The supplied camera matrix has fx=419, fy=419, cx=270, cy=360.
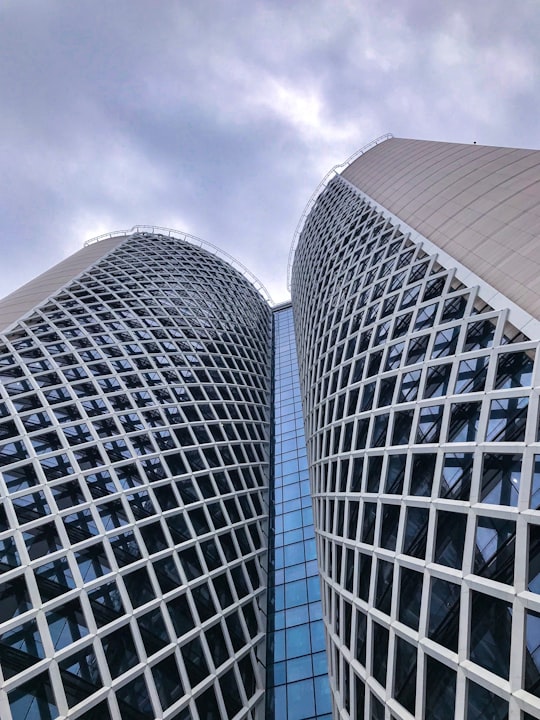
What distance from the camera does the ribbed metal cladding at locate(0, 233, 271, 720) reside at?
18.4 metres

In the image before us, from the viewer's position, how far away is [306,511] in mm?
34750

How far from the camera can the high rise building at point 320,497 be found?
1451 cm

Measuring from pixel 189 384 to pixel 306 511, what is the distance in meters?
15.4

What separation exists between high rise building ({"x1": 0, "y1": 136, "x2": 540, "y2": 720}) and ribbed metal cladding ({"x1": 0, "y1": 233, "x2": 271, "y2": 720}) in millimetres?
124

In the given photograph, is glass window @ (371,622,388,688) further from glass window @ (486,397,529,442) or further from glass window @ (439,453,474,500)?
glass window @ (486,397,529,442)

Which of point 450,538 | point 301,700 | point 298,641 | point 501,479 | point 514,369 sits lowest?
point 301,700

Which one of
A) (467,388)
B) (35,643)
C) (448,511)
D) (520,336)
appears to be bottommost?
(35,643)

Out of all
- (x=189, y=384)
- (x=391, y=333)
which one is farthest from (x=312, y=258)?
(x=391, y=333)

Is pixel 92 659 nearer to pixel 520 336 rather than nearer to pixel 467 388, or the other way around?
pixel 467 388

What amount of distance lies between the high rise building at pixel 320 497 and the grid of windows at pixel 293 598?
0.52ft

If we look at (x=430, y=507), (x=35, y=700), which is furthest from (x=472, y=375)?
(x=35, y=700)

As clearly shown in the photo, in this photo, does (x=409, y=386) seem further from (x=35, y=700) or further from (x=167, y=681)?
(x=35, y=700)

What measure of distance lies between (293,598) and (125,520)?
496 inches

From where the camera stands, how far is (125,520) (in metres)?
24.5
